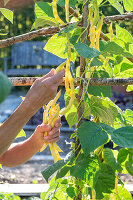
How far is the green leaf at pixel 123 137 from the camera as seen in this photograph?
27.6 inches

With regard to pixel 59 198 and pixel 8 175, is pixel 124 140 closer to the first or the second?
pixel 59 198

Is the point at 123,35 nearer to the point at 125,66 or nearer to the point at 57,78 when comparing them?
the point at 125,66

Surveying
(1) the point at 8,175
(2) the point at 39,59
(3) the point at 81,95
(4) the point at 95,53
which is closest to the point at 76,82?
(3) the point at 81,95

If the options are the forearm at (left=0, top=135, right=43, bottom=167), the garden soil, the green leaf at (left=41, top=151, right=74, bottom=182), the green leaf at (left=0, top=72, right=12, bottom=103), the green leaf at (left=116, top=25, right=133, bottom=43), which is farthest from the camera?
the garden soil

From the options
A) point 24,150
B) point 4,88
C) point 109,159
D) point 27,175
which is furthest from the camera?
point 27,175

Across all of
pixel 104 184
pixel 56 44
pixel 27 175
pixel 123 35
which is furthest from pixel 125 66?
pixel 27 175

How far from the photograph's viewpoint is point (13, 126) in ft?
2.16

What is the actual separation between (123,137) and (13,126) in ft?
0.71

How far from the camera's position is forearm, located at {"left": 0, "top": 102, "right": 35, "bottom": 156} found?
25.6 inches

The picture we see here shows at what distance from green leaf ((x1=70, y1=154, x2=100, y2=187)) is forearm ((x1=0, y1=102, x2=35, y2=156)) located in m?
0.16

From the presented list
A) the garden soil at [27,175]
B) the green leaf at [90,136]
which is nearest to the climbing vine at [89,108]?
the green leaf at [90,136]

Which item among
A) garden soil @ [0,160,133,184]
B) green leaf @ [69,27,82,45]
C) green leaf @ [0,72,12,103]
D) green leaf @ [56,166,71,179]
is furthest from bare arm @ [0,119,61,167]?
garden soil @ [0,160,133,184]

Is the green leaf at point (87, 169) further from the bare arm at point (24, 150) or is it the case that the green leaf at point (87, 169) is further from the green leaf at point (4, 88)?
the green leaf at point (4, 88)

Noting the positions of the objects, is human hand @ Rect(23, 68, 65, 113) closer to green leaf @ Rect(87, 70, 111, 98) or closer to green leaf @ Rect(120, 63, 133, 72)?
green leaf @ Rect(87, 70, 111, 98)
